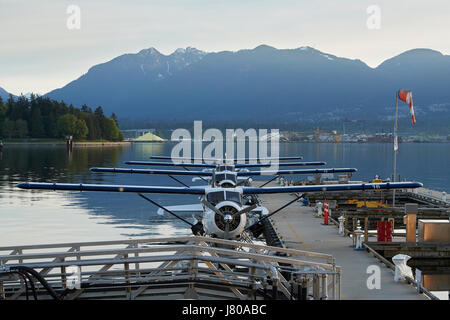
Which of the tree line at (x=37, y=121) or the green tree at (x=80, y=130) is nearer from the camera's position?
the tree line at (x=37, y=121)

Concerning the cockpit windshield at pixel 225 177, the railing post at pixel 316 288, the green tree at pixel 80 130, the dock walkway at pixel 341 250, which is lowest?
the dock walkway at pixel 341 250

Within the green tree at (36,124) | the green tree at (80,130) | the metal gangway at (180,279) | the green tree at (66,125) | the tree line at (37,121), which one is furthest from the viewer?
the green tree at (80,130)

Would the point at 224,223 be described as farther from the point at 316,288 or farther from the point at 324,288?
the point at 324,288

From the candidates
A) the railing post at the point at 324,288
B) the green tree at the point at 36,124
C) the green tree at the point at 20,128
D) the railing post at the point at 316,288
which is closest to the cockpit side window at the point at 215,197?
the railing post at the point at 316,288

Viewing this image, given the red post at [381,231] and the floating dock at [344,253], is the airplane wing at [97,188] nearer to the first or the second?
the floating dock at [344,253]

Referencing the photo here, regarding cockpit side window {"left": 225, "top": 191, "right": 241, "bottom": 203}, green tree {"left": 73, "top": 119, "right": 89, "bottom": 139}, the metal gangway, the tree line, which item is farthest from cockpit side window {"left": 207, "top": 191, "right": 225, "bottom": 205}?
green tree {"left": 73, "top": 119, "right": 89, "bottom": 139}

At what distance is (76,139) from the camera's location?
617ft

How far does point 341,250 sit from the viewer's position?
2130cm

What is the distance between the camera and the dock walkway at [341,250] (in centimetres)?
1501

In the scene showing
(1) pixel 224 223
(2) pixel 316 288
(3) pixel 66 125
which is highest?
(3) pixel 66 125

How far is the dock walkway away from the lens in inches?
591

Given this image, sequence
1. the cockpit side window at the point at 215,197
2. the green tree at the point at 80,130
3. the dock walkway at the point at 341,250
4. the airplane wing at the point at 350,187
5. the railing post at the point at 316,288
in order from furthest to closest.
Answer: the green tree at the point at 80,130
the airplane wing at the point at 350,187
the cockpit side window at the point at 215,197
the dock walkway at the point at 341,250
the railing post at the point at 316,288

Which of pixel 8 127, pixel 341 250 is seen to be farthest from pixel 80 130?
pixel 341 250

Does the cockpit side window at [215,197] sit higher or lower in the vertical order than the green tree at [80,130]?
lower
